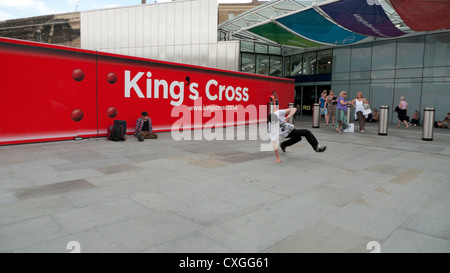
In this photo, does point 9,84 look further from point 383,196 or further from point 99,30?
point 99,30

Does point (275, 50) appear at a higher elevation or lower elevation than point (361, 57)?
higher

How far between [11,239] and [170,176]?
2879 millimetres

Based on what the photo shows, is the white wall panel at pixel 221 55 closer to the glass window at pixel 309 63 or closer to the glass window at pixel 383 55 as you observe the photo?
the glass window at pixel 309 63

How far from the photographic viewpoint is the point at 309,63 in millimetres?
25406

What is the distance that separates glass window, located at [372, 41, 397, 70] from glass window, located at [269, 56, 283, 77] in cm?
871

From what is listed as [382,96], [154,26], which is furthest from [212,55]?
[382,96]

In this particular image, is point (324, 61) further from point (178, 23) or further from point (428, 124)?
point (428, 124)

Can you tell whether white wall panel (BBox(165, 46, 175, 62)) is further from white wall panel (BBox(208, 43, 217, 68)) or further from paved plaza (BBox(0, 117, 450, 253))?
paved plaza (BBox(0, 117, 450, 253))

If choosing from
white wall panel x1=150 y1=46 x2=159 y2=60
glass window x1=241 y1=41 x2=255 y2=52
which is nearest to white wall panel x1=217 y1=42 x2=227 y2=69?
glass window x1=241 y1=41 x2=255 y2=52

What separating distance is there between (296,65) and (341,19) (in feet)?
37.3

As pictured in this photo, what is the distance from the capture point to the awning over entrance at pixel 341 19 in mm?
13048

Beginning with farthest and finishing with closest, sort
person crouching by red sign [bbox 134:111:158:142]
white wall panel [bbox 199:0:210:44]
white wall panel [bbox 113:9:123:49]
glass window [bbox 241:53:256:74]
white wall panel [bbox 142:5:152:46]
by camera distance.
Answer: white wall panel [bbox 113:9:123:49] → glass window [bbox 241:53:256:74] → white wall panel [bbox 142:5:152:46] → white wall panel [bbox 199:0:210:44] → person crouching by red sign [bbox 134:111:158:142]

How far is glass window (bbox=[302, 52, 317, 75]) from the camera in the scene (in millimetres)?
24869

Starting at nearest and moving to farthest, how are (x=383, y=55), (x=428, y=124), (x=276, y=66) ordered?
(x=428, y=124) → (x=383, y=55) → (x=276, y=66)
